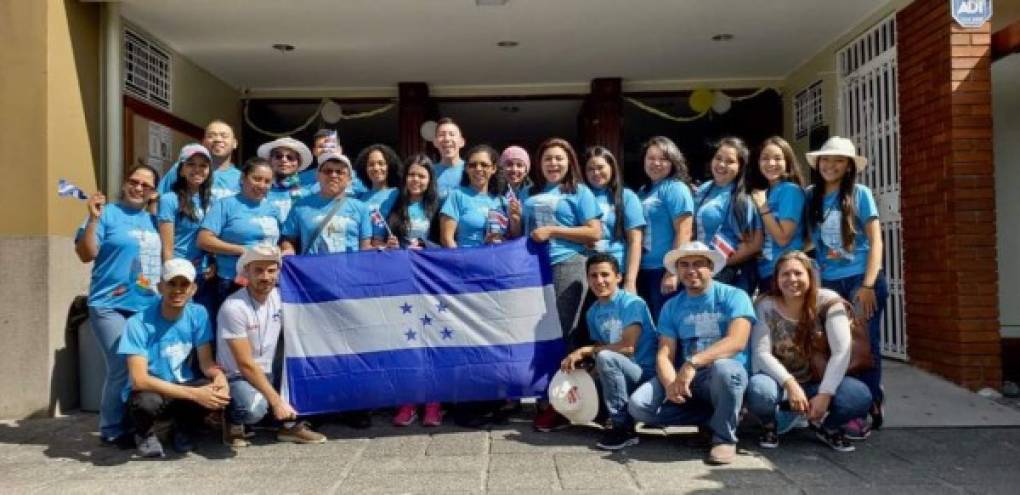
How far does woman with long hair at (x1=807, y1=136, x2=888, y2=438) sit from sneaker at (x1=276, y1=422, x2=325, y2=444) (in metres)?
3.03

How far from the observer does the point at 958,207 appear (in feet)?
18.5

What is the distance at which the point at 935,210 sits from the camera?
5.84 meters

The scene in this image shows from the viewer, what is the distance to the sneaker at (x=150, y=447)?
4.33 meters

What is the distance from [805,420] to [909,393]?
5.21ft

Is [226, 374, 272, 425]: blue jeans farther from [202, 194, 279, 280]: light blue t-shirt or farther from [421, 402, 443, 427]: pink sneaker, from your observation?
[421, 402, 443, 427]: pink sneaker

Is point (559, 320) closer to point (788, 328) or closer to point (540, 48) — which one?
point (788, 328)

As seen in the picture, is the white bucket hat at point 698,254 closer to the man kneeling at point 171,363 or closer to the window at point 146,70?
the man kneeling at point 171,363

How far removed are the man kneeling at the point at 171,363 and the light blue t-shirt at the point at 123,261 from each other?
411mm

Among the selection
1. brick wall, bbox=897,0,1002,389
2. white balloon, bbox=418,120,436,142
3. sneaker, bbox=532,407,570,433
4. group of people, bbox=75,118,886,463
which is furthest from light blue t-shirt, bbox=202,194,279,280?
white balloon, bbox=418,120,436,142

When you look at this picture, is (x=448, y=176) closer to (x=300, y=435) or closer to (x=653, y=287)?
(x=653, y=287)

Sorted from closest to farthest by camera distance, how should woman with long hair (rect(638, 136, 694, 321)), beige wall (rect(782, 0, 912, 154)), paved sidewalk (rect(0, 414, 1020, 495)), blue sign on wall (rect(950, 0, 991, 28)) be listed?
paved sidewalk (rect(0, 414, 1020, 495)) < woman with long hair (rect(638, 136, 694, 321)) < blue sign on wall (rect(950, 0, 991, 28)) < beige wall (rect(782, 0, 912, 154))

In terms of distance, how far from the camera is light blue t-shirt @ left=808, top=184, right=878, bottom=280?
14.9 ft

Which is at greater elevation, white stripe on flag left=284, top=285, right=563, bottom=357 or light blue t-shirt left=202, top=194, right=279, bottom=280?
light blue t-shirt left=202, top=194, right=279, bottom=280

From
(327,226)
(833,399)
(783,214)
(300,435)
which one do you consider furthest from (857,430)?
(327,226)
